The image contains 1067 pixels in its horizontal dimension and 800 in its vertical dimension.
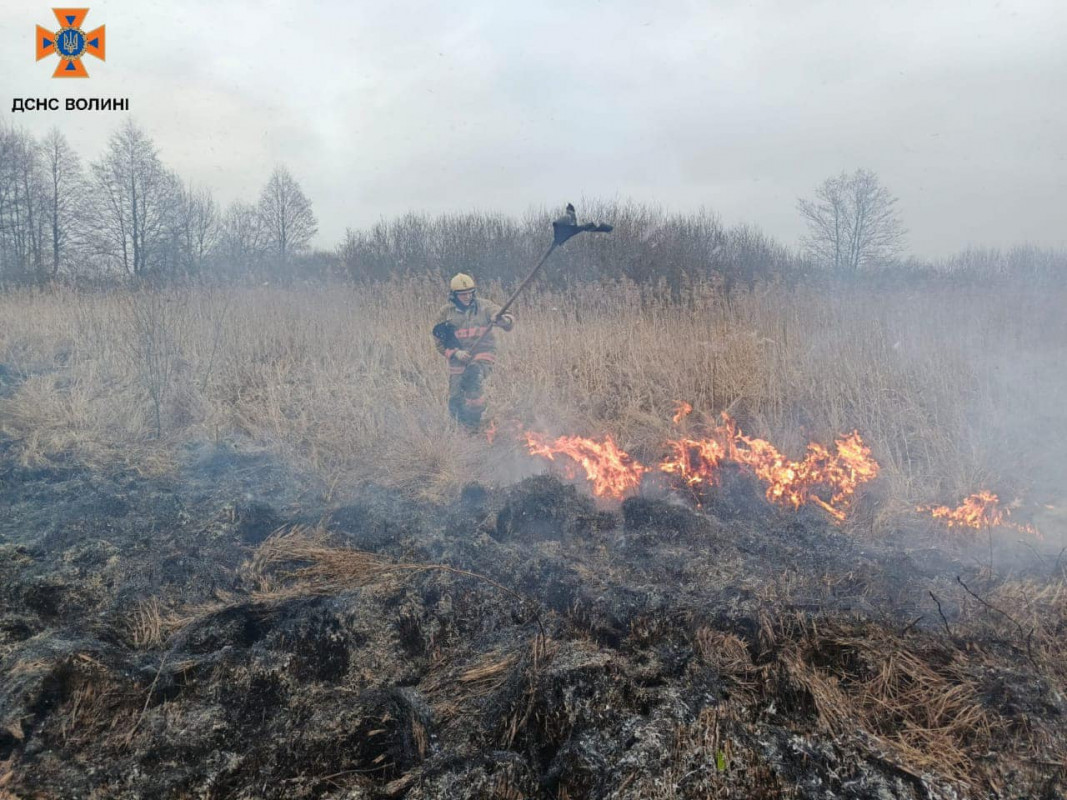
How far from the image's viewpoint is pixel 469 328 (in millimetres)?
7539

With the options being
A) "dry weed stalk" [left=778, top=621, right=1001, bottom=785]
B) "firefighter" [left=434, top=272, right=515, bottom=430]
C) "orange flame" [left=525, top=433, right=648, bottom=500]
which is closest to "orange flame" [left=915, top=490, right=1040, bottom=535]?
"orange flame" [left=525, top=433, right=648, bottom=500]

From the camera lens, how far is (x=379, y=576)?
392 cm

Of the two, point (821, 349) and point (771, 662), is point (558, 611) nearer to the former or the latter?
point (771, 662)

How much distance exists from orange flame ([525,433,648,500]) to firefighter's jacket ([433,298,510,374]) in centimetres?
125

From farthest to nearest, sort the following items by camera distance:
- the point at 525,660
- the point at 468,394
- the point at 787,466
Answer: the point at 468,394 → the point at 787,466 → the point at 525,660

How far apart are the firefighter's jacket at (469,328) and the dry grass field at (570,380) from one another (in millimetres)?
913

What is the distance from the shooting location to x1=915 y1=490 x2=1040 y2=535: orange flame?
504 cm

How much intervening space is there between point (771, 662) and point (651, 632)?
0.60 m

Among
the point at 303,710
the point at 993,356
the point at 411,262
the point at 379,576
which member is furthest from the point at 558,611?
the point at 411,262

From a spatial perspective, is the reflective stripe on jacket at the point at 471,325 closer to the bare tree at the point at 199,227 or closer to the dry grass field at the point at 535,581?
the dry grass field at the point at 535,581

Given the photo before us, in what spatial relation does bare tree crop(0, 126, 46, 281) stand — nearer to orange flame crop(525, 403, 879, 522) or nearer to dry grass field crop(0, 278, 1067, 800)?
dry grass field crop(0, 278, 1067, 800)

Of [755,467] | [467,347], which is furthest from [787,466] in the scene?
[467,347]

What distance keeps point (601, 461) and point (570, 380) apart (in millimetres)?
2511

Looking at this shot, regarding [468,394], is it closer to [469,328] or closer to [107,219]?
[469,328]
